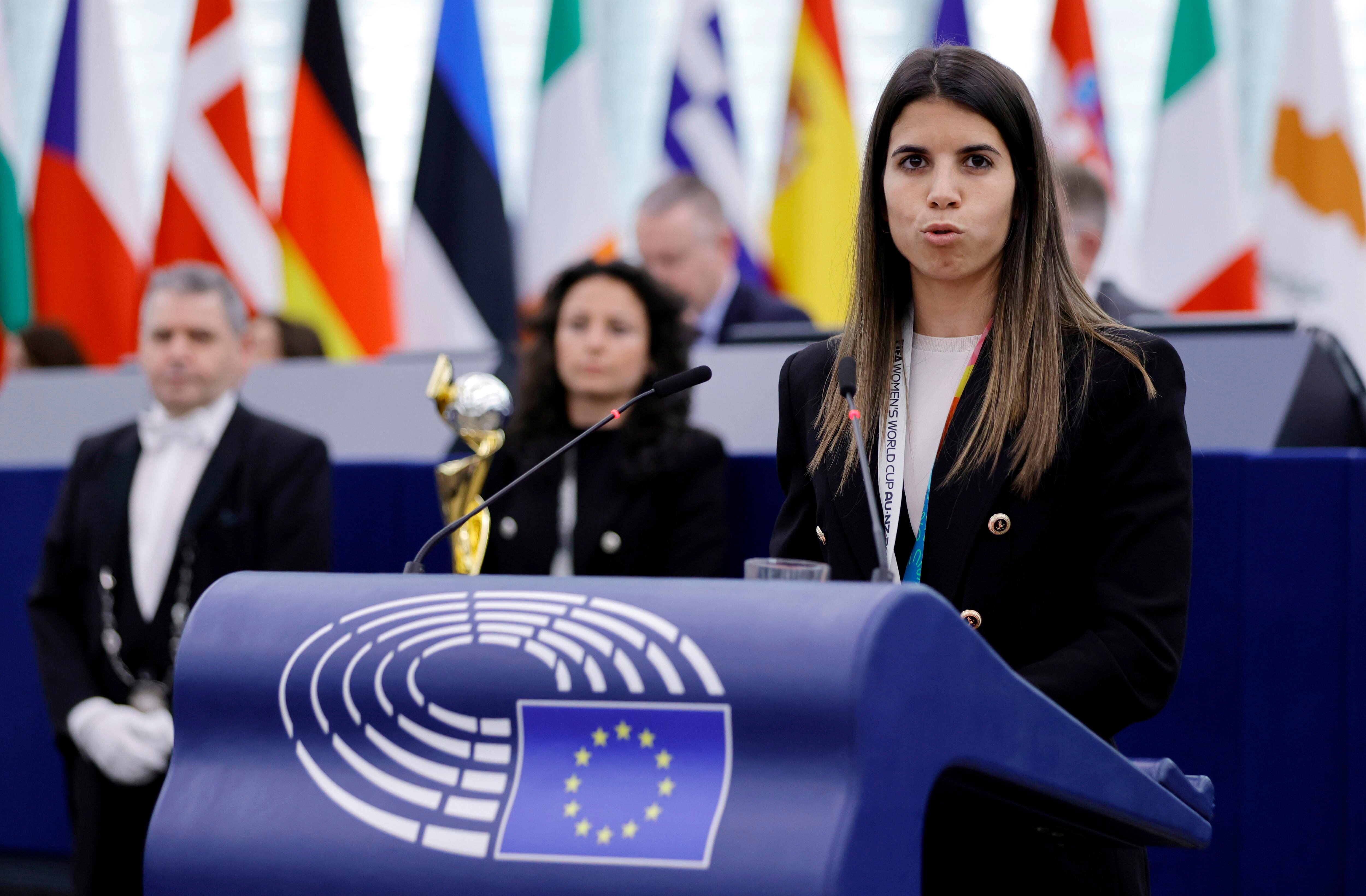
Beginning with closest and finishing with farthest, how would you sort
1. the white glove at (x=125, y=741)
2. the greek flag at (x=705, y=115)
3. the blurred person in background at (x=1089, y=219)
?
the white glove at (x=125, y=741) < the blurred person in background at (x=1089, y=219) < the greek flag at (x=705, y=115)

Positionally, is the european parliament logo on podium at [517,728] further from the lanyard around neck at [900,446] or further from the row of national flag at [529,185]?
the row of national flag at [529,185]

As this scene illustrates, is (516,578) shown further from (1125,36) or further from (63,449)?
(1125,36)

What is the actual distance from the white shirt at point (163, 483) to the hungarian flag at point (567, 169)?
3.29 metres

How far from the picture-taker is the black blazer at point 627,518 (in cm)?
258

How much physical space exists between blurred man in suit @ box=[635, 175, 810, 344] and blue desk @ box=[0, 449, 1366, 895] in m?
1.87

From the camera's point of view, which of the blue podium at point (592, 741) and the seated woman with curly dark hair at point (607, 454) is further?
the seated woman with curly dark hair at point (607, 454)

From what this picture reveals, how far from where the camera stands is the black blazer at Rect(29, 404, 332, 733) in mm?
2613

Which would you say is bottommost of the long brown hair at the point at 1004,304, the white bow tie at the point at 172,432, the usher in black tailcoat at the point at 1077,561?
the usher in black tailcoat at the point at 1077,561

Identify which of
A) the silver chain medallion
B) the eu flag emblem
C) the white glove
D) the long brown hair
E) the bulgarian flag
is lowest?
the white glove

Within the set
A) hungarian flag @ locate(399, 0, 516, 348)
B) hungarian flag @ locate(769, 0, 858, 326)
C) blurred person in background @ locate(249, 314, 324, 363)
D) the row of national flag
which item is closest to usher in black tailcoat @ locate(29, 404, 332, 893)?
blurred person in background @ locate(249, 314, 324, 363)

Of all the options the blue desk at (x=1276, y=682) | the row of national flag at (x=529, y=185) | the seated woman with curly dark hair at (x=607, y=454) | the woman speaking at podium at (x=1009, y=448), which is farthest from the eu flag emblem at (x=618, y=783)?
the row of national flag at (x=529, y=185)

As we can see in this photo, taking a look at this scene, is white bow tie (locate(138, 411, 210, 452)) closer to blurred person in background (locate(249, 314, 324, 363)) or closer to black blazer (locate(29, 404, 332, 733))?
black blazer (locate(29, 404, 332, 733))

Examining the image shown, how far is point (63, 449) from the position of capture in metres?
4.38

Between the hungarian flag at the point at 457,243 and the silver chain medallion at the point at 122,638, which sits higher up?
the hungarian flag at the point at 457,243
